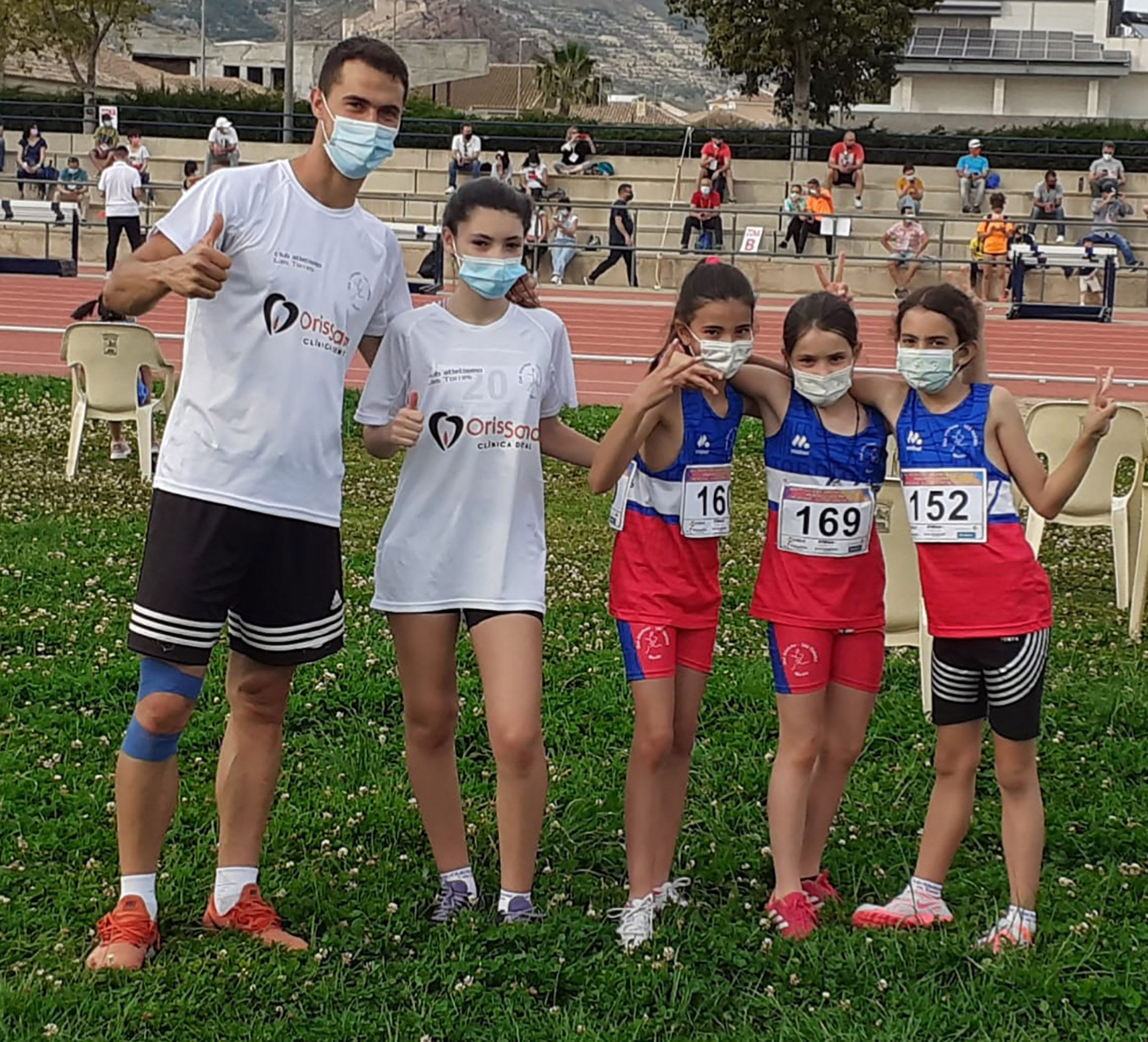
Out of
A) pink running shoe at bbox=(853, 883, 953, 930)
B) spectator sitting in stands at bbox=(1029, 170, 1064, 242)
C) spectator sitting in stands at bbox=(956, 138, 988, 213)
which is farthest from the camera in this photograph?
spectator sitting in stands at bbox=(956, 138, 988, 213)

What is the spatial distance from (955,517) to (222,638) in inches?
161

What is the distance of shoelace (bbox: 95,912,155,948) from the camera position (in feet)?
14.6

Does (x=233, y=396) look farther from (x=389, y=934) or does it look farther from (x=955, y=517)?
(x=955, y=517)

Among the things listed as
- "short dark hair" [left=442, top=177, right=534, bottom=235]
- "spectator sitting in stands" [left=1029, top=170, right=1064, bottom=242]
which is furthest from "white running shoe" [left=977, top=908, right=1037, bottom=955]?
"spectator sitting in stands" [left=1029, top=170, right=1064, bottom=242]

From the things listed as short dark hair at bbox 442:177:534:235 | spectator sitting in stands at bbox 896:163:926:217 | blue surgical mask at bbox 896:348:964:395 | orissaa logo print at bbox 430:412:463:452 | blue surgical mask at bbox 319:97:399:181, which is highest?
spectator sitting in stands at bbox 896:163:926:217

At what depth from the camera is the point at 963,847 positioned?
5.51 m

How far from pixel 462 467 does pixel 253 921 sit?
1.34 metres

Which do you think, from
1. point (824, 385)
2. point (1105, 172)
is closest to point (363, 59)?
point (824, 385)

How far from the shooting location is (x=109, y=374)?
11586 millimetres

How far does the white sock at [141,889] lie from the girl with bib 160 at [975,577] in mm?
1929

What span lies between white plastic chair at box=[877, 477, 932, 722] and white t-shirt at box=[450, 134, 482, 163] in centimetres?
2989

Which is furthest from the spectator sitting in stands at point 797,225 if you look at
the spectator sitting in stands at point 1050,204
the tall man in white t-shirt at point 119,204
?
the tall man in white t-shirt at point 119,204

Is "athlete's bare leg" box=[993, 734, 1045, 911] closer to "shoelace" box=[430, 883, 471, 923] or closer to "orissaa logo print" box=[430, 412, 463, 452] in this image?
"shoelace" box=[430, 883, 471, 923]

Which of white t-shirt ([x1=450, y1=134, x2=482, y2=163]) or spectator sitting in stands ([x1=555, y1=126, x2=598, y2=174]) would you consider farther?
spectator sitting in stands ([x1=555, y1=126, x2=598, y2=174])
